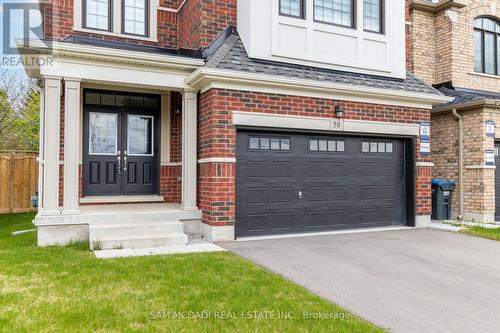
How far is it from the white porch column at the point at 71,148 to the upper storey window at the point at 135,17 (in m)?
2.84

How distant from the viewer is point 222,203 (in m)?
7.20

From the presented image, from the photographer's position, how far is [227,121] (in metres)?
7.29

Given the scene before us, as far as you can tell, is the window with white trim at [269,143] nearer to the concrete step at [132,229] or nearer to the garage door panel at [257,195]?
the garage door panel at [257,195]

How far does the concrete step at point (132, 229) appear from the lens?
6.60 metres

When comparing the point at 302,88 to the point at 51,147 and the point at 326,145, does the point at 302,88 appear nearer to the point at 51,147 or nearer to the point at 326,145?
the point at 326,145

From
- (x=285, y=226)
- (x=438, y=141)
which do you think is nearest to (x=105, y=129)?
(x=285, y=226)

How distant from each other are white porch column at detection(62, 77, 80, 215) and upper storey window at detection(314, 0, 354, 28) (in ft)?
17.4

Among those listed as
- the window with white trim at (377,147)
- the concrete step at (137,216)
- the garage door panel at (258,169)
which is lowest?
the concrete step at (137,216)

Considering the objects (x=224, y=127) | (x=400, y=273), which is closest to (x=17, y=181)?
(x=224, y=127)

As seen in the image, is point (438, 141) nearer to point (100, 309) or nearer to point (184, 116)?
point (184, 116)

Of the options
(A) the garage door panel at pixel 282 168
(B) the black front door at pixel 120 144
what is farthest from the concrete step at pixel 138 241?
(B) the black front door at pixel 120 144

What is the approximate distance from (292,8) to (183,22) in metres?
2.64

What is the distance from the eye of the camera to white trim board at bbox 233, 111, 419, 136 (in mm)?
7456

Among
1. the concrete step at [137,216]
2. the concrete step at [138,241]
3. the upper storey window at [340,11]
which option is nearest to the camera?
the concrete step at [138,241]
